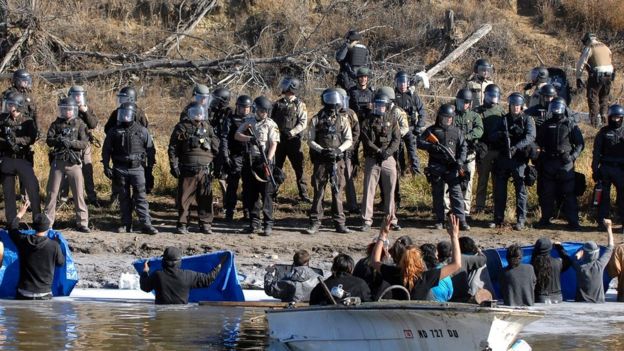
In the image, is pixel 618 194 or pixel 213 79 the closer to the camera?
pixel 618 194

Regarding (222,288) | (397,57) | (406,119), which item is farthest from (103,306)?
(397,57)

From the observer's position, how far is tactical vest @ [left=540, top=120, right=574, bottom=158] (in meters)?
21.1

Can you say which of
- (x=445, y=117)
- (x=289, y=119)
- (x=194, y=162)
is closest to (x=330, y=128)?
(x=289, y=119)

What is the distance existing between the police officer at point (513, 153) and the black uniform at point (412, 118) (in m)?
1.20

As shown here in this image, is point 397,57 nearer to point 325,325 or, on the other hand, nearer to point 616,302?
point 616,302

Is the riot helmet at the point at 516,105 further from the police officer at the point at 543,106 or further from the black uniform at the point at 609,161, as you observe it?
the black uniform at the point at 609,161

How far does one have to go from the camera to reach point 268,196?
20766 mm

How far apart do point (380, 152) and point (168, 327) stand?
5594 mm

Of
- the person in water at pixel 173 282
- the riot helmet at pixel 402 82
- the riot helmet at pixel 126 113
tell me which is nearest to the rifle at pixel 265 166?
the riot helmet at pixel 126 113

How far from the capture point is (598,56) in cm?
2506

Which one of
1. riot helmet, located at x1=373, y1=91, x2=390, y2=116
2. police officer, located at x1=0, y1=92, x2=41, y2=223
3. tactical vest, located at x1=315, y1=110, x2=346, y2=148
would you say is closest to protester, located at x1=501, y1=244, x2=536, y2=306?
riot helmet, located at x1=373, y1=91, x2=390, y2=116

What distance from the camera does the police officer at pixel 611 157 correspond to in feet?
68.9

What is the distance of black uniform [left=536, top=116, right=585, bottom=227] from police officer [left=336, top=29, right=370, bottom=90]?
319cm

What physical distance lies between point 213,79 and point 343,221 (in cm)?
836
